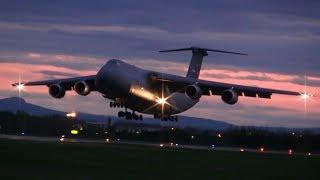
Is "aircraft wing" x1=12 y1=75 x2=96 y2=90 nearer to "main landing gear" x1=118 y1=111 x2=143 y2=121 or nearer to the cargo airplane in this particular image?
the cargo airplane

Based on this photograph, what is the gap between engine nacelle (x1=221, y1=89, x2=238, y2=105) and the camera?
51406 mm

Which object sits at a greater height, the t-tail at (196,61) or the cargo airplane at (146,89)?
the t-tail at (196,61)

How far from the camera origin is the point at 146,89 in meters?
52.4

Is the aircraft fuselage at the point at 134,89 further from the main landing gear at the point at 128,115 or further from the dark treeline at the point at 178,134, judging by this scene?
the dark treeline at the point at 178,134

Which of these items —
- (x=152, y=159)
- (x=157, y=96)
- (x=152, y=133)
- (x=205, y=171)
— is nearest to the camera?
(x=205, y=171)

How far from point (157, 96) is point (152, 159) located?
1081 inches

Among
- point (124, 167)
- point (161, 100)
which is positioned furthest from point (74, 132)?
point (124, 167)

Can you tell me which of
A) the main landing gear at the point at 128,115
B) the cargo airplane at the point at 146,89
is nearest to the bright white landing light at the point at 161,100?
the cargo airplane at the point at 146,89

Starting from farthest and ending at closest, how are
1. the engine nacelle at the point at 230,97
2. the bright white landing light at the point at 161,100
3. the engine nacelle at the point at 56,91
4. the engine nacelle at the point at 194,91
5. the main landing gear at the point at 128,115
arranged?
the main landing gear at the point at 128,115 → the engine nacelle at the point at 56,91 → the bright white landing light at the point at 161,100 → the engine nacelle at the point at 194,91 → the engine nacelle at the point at 230,97

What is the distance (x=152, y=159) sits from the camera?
27.1m

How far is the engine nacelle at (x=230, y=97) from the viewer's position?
51.4 metres

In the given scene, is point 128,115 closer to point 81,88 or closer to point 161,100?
point 161,100

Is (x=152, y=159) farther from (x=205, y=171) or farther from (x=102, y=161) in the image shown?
(x=205, y=171)

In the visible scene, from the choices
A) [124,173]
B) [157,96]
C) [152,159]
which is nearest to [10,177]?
[124,173]
